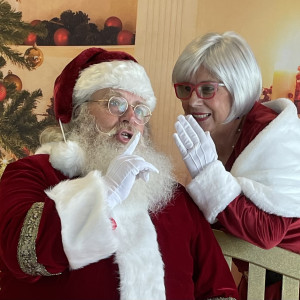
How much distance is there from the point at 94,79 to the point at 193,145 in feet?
1.34

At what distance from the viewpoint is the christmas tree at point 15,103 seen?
3287 mm

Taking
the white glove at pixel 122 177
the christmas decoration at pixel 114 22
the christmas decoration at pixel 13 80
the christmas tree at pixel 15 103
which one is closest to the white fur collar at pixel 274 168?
→ the white glove at pixel 122 177

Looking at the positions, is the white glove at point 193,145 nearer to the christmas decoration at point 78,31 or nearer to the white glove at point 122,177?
the white glove at point 122,177

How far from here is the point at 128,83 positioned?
1729mm

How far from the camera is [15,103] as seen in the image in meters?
3.35

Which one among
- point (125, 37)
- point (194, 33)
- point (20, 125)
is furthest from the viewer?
point (20, 125)

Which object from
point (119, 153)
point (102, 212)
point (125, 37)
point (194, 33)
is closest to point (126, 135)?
point (119, 153)

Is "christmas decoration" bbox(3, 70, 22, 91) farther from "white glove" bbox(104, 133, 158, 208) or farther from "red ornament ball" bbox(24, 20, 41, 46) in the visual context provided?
"white glove" bbox(104, 133, 158, 208)

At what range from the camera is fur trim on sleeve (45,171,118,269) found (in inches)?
48.8

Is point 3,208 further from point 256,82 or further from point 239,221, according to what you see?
point 256,82

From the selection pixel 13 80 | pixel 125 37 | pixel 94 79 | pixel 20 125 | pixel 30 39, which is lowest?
pixel 20 125

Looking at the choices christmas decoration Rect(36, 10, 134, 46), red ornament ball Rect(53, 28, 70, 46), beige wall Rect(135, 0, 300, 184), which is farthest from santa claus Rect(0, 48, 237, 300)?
red ornament ball Rect(53, 28, 70, 46)

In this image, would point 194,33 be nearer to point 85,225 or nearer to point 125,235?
point 125,235

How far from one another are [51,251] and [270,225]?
800 millimetres
